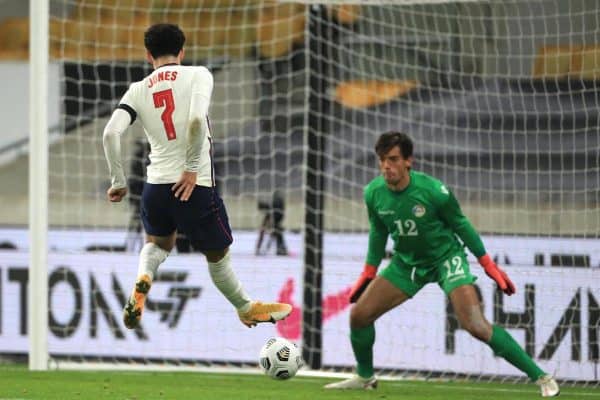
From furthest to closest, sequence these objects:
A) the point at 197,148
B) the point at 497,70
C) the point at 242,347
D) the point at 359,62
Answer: the point at 359,62 → the point at 497,70 → the point at 242,347 → the point at 197,148

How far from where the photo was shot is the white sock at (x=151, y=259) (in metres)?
7.22

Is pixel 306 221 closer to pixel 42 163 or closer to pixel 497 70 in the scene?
pixel 42 163

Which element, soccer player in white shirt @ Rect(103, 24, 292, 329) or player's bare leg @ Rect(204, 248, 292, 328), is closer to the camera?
soccer player in white shirt @ Rect(103, 24, 292, 329)

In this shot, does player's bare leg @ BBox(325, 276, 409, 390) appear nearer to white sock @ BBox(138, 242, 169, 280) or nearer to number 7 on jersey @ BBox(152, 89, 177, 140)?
white sock @ BBox(138, 242, 169, 280)

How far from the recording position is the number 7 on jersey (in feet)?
23.2

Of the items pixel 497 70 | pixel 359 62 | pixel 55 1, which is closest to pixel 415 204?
pixel 497 70

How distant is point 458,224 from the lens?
8.12 meters

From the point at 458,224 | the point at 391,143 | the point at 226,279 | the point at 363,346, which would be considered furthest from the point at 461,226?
the point at 226,279

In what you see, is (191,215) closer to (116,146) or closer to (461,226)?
(116,146)

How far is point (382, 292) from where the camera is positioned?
8367mm

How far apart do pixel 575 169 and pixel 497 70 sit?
2.01 metres

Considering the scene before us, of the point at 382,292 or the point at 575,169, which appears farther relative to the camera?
the point at 575,169

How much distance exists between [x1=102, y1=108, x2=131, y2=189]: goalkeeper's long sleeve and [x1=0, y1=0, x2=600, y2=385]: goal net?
3.67 meters

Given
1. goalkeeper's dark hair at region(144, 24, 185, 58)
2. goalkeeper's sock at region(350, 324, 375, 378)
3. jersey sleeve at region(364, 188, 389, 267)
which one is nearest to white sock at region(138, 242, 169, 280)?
goalkeeper's dark hair at region(144, 24, 185, 58)
